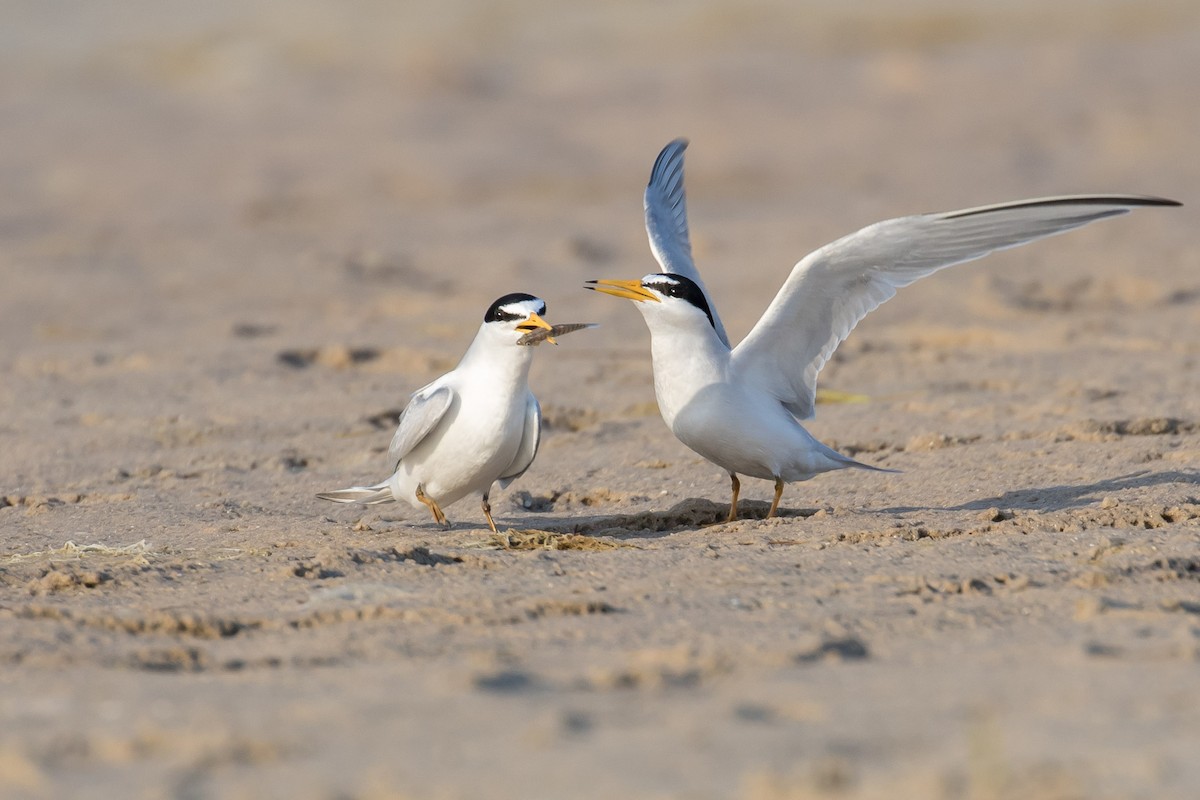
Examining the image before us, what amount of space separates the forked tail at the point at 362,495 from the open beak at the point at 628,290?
3.72 ft

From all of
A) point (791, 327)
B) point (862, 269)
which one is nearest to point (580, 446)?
point (791, 327)

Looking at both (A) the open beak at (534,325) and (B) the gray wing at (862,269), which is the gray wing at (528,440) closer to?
(A) the open beak at (534,325)

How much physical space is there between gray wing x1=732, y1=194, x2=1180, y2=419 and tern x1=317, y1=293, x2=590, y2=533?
0.84 meters

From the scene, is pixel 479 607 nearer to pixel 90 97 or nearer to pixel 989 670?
pixel 989 670

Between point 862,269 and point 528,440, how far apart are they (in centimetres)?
141

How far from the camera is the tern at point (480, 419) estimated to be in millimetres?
5684

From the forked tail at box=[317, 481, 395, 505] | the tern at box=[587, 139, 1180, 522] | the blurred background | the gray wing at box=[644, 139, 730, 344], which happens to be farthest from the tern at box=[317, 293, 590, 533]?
the blurred background

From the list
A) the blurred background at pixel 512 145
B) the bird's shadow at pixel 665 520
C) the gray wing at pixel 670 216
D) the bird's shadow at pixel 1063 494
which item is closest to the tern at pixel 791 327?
the bird's shadow at pixel 665 520

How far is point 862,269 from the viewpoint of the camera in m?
5.91

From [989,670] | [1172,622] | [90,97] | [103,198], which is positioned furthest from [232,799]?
[90,97]

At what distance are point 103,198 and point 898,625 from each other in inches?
466

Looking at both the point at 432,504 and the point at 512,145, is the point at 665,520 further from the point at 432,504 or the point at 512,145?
the point at 512,145

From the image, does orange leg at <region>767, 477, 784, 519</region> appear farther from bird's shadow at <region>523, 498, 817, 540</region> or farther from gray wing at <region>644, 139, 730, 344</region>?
gray wing at <region>644, 139, 730, 344</region>

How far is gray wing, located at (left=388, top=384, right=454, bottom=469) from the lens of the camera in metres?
5.74
